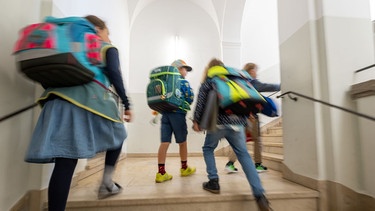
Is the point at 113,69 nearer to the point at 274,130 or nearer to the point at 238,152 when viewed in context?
the point at 238,152

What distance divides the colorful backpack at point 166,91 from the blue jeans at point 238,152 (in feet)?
1.56

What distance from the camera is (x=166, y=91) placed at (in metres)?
2.09

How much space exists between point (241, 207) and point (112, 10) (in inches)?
128

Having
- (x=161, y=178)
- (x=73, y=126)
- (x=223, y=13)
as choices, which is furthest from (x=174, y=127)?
(x=223, y=13)

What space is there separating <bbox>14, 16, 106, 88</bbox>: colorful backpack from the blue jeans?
0.99 m

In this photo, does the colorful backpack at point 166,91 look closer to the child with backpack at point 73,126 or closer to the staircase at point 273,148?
the child with backpack at point 73,126

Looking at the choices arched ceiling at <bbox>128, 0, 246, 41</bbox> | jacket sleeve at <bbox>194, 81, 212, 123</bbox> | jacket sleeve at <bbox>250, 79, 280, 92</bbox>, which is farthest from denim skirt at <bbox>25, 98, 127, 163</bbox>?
arched ceiling at <bbox>128, 0, 246, 41</bbox>

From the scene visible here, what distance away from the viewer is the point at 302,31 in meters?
1.94

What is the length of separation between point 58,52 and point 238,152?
1.27m

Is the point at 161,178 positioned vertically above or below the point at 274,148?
below

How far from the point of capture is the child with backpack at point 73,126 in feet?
3.64

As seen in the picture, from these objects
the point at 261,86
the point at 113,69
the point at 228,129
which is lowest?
the point at 228,129

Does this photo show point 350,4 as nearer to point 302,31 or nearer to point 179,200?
point 302,31

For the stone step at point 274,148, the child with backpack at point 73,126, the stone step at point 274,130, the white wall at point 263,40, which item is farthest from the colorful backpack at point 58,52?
the white wall at point 263,40
